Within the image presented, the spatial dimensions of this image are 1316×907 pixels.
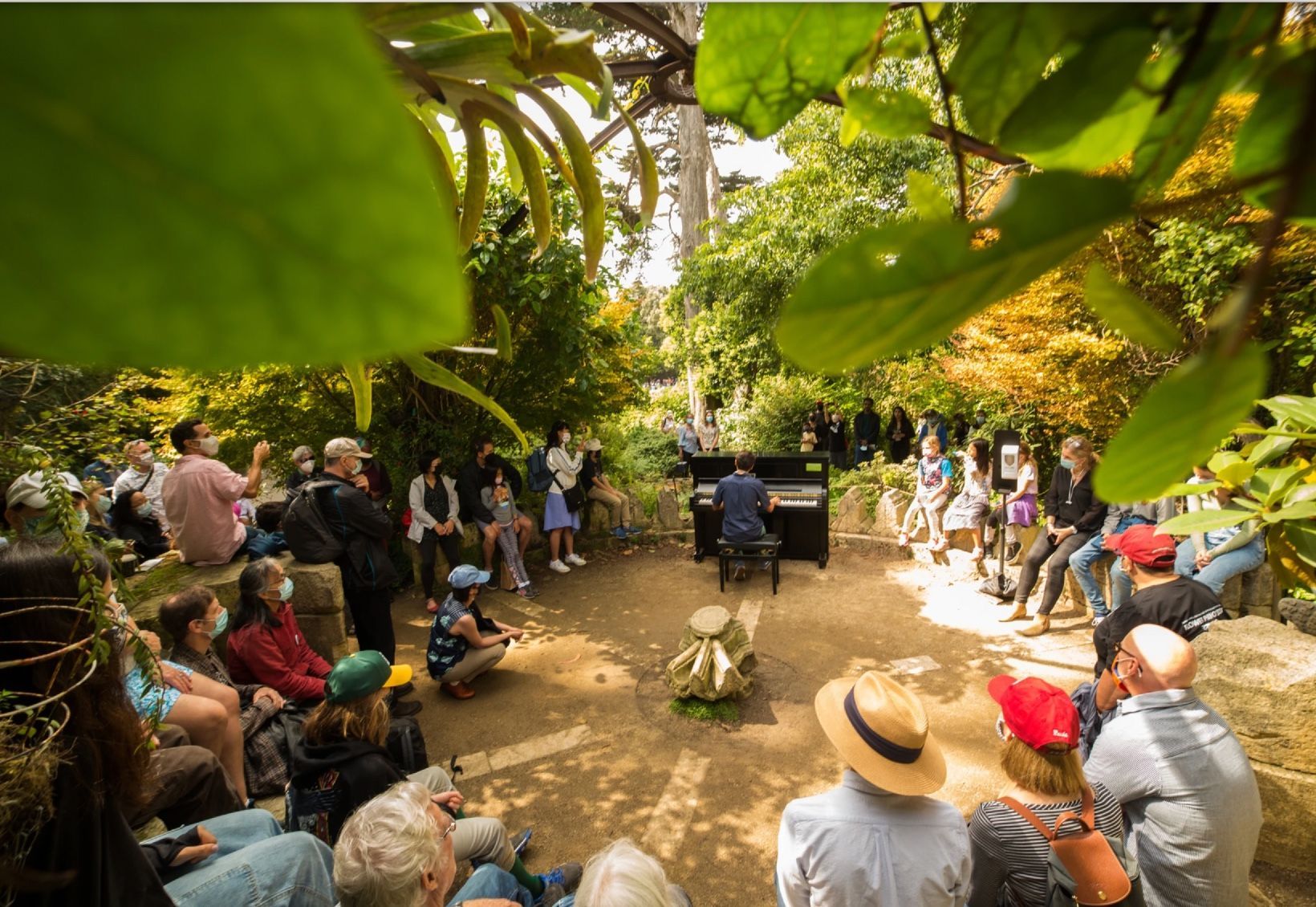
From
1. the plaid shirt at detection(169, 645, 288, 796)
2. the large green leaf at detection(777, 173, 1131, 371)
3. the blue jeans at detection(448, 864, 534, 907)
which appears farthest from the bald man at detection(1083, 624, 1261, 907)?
the plaid shirt at detection(169, 645, 288, 796)

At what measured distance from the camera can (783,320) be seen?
210 millimetres

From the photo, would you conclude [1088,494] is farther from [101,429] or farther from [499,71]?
[101,429]

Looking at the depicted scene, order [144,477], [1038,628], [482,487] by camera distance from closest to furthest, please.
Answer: [144,477] → [1038,628] → [482,487]

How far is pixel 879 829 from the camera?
1.79 metres

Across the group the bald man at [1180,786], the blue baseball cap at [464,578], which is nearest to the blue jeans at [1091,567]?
the bald man at [1180,786]

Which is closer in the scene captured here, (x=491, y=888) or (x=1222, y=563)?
(x=491, y=888)

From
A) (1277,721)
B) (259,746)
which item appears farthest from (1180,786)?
(259,746)

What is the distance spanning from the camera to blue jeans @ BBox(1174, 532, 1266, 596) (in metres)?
3.83

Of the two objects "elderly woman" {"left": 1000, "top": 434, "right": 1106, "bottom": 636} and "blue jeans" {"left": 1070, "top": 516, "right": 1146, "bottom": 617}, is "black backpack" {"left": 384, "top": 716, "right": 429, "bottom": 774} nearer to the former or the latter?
"elderly woman" {"left": 1000, "top": 434, "right": 1106, "bottom": 636}

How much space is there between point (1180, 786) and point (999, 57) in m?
2.54

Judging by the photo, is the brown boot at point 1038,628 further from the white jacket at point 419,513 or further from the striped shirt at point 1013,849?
the white jacket at point 419,513

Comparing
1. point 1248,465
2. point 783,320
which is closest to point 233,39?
point 783,320

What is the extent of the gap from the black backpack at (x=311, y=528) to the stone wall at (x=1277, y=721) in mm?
4567

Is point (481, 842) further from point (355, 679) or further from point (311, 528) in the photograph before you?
point (311, 528)
